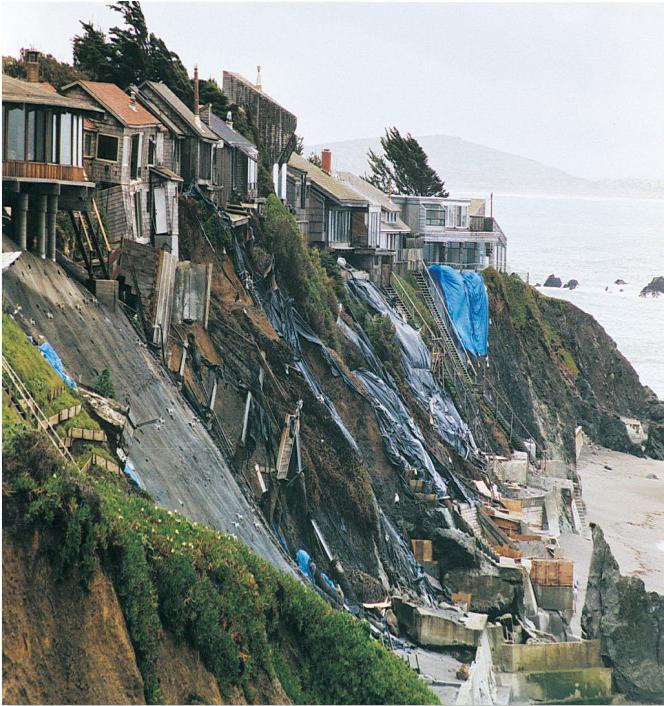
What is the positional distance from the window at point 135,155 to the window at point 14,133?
26.8ft

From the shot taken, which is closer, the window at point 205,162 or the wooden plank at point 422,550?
the wooden plank at point 422,550

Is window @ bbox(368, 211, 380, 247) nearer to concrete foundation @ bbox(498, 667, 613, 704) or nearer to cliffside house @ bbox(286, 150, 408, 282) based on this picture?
cliffside house @ bbox(286, 150, 408, 282)

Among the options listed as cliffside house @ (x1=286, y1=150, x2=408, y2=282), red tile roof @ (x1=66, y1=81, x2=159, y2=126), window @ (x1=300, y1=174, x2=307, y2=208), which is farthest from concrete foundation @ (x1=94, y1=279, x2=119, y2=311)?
window @ (x1=300, y1=174, x2=307, y2=208)

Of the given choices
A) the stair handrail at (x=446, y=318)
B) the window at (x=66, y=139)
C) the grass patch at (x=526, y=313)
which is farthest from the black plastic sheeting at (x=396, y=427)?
the grass patch at (x=526, y=313)

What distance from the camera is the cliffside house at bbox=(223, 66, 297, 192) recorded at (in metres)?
52.6

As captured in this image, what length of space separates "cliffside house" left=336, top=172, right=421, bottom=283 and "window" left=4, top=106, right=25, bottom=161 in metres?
36.1

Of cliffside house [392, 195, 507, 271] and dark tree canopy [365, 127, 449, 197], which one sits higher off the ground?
dark tree canopy [365, 127, 449, 197]

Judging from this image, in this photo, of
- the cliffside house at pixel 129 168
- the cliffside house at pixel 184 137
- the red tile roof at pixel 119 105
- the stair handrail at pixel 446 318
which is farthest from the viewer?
the stair handrail at pixel 446 318

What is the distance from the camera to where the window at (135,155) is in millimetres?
34000

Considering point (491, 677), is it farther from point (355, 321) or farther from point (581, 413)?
point (581, 413)

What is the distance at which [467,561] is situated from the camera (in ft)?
129

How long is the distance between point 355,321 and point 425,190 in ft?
161

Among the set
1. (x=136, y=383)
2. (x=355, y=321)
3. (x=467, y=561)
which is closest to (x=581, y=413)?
(x=355, y=321)

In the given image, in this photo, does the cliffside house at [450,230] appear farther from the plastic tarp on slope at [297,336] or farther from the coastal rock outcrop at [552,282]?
the coastal rock outcrop at [552,282]
